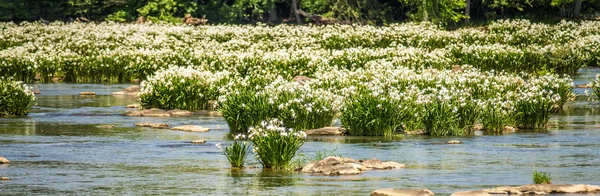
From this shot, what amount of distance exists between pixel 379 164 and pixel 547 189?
3.54 m

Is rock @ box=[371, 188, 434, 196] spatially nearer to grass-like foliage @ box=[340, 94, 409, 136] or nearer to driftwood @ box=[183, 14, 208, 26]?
grass-like foliage @ box=[340, 94, 409, 136]

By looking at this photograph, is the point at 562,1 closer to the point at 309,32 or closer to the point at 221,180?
the point at 309,32

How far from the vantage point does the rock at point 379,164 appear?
651 inches

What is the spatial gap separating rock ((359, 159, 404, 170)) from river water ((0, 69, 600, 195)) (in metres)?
0.20

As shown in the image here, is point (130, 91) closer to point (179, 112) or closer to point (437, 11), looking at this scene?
point (179, 112)

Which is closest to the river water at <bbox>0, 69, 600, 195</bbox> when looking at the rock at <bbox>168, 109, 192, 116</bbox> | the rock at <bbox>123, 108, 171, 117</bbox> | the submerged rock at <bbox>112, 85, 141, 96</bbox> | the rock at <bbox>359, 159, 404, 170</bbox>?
the rock at <bbox>359, 159, 404, 170</bbox>

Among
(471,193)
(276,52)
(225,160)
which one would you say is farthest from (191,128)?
(276,52)

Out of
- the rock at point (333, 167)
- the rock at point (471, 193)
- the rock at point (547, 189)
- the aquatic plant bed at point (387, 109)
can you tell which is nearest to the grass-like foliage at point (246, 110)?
the aquatic plant bed at point (387, 109)

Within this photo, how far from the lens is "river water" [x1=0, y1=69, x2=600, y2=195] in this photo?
14586 millimetres

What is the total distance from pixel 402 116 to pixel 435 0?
44579mm

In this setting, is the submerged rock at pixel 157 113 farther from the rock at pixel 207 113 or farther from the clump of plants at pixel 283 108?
the clump of plants at pixel 283 108

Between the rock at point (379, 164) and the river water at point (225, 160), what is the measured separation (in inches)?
7.7

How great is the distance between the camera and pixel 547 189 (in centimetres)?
1354

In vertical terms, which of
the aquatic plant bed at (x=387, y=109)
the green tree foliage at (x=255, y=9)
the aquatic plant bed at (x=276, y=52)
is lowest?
the aquatic plant bed at (x=387, y=109)
